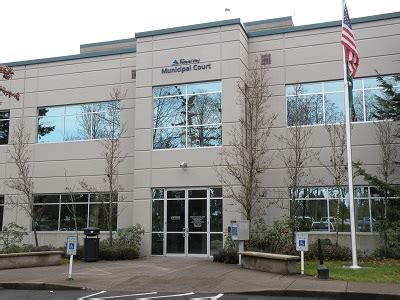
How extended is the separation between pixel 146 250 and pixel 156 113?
621cm

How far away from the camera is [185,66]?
22.6 meters

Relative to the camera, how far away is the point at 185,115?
2248 centimetres

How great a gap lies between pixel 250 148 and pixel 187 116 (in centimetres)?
332

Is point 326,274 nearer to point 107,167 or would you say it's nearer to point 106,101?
point 107,167

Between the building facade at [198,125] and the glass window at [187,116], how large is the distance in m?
0.05

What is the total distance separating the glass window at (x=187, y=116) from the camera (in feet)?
72.0

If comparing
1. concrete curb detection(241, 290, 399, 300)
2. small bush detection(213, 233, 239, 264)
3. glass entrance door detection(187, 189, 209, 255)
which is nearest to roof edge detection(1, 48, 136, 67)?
glass entrance door detection(187, 189, 209, 255)

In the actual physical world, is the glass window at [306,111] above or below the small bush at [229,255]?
above

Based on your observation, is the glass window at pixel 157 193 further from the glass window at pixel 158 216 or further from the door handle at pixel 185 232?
the door handle at pixel 185 232

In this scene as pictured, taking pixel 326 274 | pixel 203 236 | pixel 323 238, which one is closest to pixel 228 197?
pixel 203 236

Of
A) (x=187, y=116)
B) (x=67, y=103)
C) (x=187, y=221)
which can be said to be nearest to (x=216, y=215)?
(x=187, y=221)

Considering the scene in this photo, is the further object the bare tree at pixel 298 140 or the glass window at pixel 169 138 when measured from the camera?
the glass window at pixel 169 138

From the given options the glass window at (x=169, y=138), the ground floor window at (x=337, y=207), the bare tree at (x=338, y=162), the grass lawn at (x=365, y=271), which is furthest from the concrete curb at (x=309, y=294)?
the glass window at (x=169, y=138)

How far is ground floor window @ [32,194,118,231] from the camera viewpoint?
24.0 m
